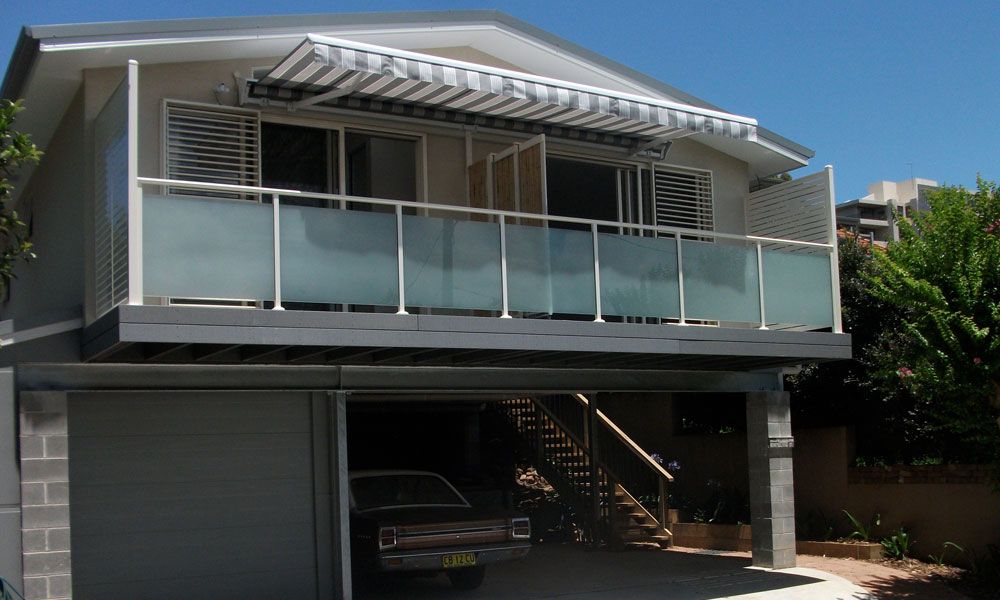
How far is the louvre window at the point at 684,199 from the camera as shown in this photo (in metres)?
15.8

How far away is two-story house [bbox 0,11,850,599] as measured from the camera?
33.2 ft

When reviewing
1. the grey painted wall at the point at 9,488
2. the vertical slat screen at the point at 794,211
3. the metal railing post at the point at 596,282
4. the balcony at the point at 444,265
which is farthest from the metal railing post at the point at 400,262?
the vertical slat screen at the point at 794,211

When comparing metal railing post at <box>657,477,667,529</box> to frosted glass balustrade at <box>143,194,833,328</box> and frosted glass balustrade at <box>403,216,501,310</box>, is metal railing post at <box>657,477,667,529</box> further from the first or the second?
frosted glass balustrade at <box>403,216,501,310</box>

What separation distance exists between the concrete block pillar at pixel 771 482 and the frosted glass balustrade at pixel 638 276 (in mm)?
2905

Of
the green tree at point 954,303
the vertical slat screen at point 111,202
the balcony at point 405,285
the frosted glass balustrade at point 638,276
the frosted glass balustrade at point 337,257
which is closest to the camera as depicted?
the balcony at point 405,285

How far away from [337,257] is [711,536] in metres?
8.92

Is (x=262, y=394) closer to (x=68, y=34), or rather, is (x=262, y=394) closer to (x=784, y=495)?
(x=68, y=34)

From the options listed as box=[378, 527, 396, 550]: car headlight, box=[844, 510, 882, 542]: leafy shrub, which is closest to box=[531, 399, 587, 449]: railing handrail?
box=[844, 510, 882, 542]: leafy shrub

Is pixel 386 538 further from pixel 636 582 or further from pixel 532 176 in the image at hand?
pixel 532 176

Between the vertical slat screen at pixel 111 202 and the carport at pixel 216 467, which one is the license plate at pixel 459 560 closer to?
the carport at pixel 216 467

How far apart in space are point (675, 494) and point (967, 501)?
5083mm

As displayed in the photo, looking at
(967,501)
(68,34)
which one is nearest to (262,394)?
(68,34)

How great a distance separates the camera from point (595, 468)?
17453 mm

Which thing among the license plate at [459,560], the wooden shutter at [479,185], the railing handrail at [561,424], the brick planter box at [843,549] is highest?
the wooden shutter at [479,185]
